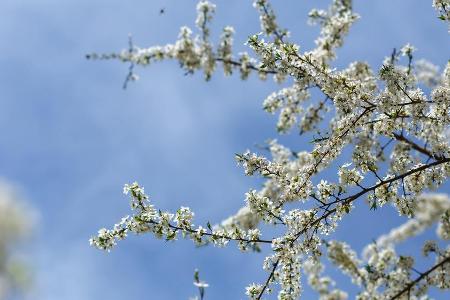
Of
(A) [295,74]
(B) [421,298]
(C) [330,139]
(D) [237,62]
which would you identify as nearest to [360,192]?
(C) [330,139]

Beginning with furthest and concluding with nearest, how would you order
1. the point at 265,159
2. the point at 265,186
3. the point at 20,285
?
1. the point at 265,186
2. the point at 265,159
3. the point at 20,285

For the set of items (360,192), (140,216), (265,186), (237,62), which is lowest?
(360,192)

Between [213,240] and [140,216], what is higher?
[140,216]

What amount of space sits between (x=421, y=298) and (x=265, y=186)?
5.68m

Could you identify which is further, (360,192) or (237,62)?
(237,62)

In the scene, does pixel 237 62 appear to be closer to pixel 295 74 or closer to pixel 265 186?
pixel 265 186

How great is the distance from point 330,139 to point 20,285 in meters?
6.19

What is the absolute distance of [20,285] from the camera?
207cm

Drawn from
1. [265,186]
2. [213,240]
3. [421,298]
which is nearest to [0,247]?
[213,240]

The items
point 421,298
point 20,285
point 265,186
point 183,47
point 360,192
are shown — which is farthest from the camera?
point 265,186

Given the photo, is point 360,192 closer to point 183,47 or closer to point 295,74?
point 295,74

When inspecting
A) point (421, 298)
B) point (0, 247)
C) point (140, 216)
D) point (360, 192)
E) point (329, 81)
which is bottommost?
point (0, 247)

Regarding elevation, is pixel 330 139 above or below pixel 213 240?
above

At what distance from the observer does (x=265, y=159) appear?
8.09 meters
